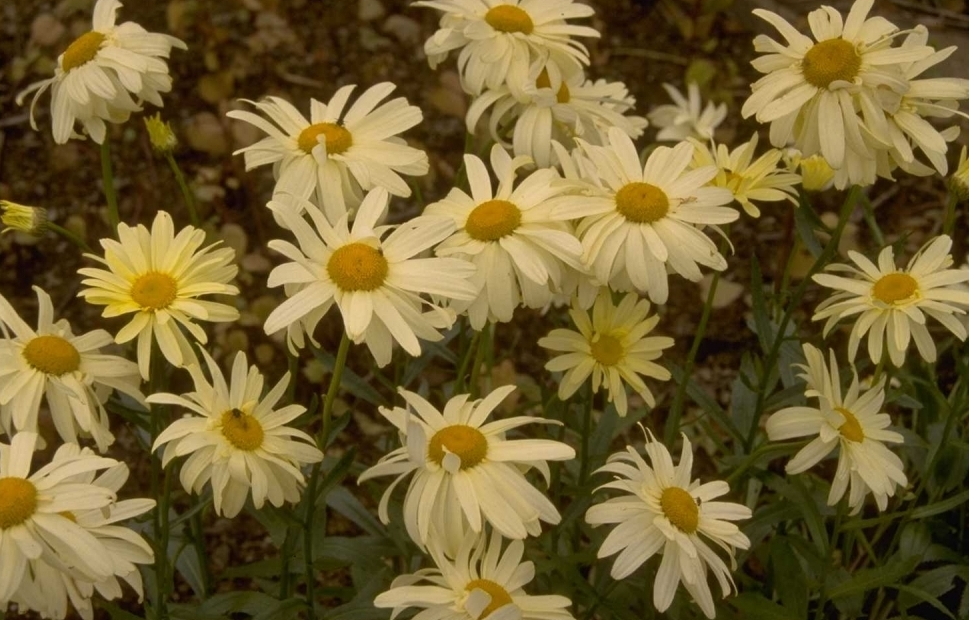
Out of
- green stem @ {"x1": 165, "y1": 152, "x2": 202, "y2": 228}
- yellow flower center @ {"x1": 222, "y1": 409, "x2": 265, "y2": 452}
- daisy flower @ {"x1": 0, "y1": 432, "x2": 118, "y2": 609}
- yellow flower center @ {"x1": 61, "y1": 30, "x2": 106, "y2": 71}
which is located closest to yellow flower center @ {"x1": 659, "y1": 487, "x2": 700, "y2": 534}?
yellow flower center @ {"x1": 222, "y1": 409, "x2": 265, "y2": 452}

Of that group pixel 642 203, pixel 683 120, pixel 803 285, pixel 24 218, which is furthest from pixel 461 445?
pixel 683 120

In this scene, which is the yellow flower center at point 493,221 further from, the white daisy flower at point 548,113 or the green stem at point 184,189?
the green stem at point 184,189

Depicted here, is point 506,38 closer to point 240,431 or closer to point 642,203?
point 642,203

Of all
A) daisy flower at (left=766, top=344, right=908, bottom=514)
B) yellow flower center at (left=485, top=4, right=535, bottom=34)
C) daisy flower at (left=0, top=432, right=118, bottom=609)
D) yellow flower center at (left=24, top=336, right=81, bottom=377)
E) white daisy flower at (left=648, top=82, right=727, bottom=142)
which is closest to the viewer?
daisy flower at (left=0, top=432, right=118, bottom=609)

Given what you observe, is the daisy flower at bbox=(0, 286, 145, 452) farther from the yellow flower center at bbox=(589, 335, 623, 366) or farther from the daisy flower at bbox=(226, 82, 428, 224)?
the yellow flower center at bbox=(589, 335, 623, 366)

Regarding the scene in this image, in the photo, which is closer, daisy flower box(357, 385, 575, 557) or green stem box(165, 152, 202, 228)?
daisy flower box(357, 385, 575, 557)

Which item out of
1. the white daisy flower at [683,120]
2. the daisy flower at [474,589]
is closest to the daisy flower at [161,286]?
the daisy flower at [474,589]

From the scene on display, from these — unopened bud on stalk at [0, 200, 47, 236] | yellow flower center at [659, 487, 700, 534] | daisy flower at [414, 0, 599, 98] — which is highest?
daisy flower at [414, 0, 599, 98]
